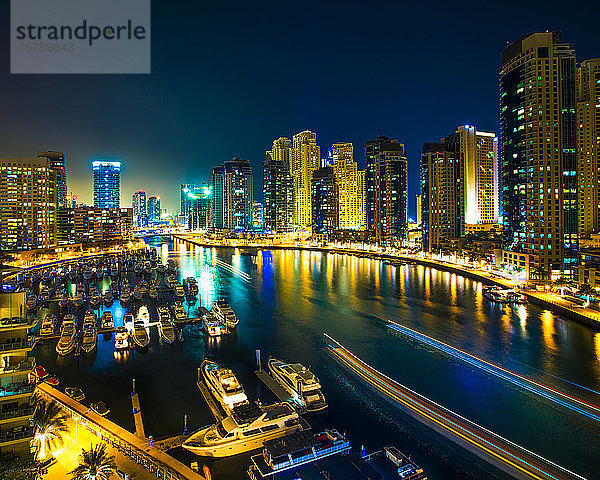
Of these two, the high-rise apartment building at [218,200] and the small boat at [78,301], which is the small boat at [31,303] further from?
the high-rise apartment building at [218,200]

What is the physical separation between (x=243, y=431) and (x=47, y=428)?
18.7 ft

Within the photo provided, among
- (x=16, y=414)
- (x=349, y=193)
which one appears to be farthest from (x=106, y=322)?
(x=349, y=193)

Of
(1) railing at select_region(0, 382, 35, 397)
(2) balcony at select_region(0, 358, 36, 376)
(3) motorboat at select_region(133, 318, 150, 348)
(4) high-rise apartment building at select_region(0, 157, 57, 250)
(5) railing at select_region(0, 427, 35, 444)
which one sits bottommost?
(3) motorboat at select_region(133, 318, 150, 348)

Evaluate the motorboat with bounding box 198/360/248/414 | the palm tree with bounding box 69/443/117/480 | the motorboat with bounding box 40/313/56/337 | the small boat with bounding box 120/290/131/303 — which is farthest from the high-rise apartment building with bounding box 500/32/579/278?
the motorboat with bounding box 40/313/56/337

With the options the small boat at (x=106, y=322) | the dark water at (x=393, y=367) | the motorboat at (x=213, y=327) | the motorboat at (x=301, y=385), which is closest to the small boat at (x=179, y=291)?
the dark water at (x=393, y=367)

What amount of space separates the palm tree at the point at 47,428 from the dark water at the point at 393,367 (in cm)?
288

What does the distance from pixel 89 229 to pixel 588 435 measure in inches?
4421

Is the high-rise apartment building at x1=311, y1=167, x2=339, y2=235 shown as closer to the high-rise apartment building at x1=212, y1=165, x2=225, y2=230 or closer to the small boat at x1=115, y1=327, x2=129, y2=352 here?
the high-rise apartment building at x1=212, y1=165, x2=225, y2=230

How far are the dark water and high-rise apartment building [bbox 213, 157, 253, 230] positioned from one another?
117 m

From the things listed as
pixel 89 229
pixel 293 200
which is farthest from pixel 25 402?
pixel 293 200

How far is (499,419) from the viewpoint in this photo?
49.2 feet

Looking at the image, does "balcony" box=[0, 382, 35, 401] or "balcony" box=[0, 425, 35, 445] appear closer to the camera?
"balcony" box=[0, 425, 35, 445]

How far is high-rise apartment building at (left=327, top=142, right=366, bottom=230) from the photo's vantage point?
4775 inches

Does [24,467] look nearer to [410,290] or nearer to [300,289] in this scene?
[300,289]
